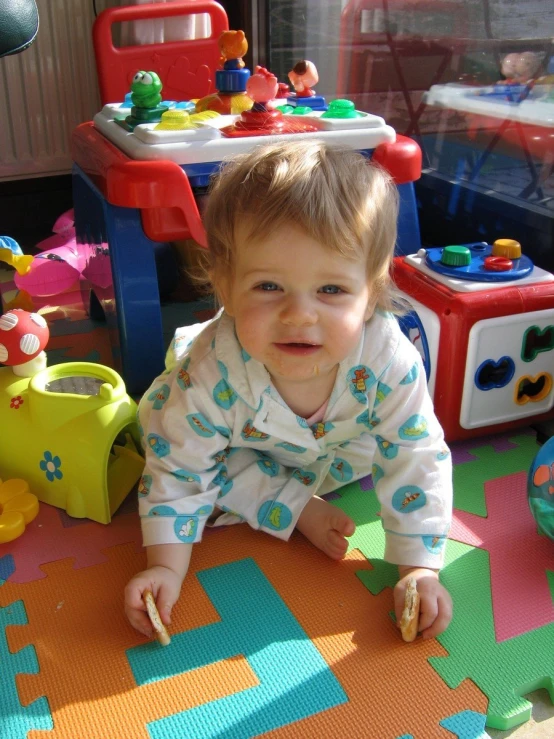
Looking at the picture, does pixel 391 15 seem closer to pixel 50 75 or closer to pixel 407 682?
pixel 50 75

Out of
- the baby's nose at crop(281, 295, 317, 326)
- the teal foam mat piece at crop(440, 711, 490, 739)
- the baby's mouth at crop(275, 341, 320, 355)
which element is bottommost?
the teal foam mat piece at crop(440, 711, 490, 739)

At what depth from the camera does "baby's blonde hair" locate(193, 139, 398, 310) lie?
2.14 ft

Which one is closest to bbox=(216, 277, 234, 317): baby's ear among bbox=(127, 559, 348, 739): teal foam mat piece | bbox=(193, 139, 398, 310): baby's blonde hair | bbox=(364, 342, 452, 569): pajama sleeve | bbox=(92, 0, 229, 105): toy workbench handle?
bbox=(193, 139, 398, 310): baby's blonde hair

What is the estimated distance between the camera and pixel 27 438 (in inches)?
33.4

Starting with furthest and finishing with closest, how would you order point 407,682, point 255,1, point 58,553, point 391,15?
point 255,1 < point 391,15 < point 58,553 < point 407,682

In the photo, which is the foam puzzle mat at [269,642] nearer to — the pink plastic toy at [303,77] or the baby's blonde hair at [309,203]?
the baby's blonde hair at [309,203]

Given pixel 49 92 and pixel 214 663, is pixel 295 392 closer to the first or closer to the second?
pixel 214 663

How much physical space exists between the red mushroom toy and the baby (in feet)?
0.47

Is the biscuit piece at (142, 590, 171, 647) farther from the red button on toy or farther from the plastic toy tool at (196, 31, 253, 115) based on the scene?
the plastic toy tool at (196, 31, 253, 115)

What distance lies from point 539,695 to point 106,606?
406 millimetres

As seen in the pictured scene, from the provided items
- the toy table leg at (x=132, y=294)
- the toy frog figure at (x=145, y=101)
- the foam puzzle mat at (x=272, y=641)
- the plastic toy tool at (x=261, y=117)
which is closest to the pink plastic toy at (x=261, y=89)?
the plastic toy tool at (x=261, y=117)

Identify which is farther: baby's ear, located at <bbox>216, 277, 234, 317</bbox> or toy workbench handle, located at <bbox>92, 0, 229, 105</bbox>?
toy workbench handle, located at <bbox>92, 0, 229, 105</bbox>

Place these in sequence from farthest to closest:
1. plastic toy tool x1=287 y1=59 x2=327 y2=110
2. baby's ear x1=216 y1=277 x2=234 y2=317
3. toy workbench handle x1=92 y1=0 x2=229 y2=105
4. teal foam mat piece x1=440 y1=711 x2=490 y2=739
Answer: toy workbench handle x1=92 y1=0 x2=229 y2=105
plastic toy tool x1=287 y1=59 x2=327 y2=110
baby's ear x1=216 y1=277 x2=234 y2=317
teal foam mat piece x1=440 y1=711 x2=490 y2=739

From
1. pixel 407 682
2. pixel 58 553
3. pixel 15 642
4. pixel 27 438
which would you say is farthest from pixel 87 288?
pixel 407 682
